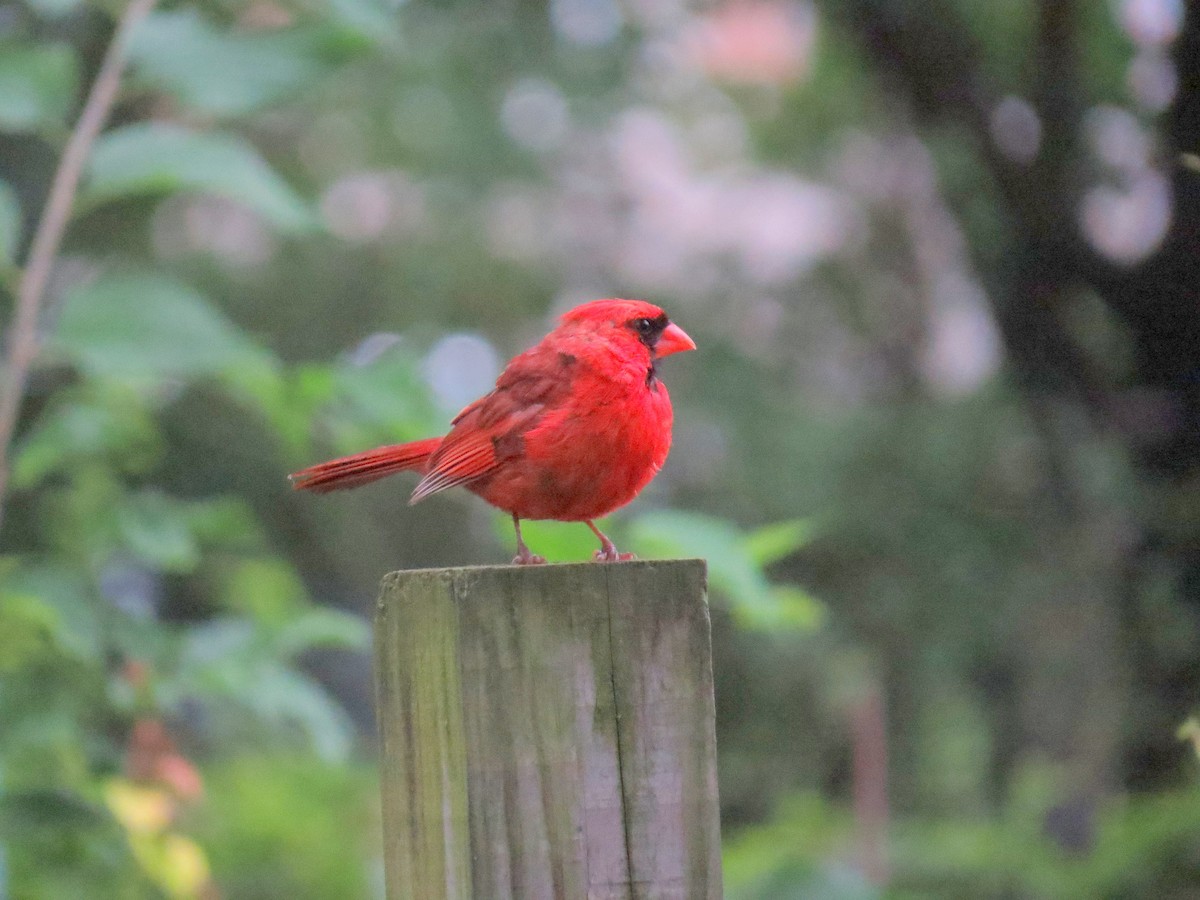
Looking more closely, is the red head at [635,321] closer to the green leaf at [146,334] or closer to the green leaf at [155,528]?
the green leaf at [146,334]

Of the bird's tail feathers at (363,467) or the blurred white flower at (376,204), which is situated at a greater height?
the blurred white flower at (376,204)

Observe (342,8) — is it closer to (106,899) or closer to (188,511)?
(188,511)

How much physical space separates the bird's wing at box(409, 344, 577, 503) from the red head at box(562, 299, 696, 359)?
98 mm

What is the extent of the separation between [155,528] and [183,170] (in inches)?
27.7

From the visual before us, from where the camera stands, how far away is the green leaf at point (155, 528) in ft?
8.23

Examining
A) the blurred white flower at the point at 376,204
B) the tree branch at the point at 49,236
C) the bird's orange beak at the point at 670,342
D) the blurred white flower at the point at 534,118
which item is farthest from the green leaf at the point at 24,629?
the blurred white flower at the point at 376,204

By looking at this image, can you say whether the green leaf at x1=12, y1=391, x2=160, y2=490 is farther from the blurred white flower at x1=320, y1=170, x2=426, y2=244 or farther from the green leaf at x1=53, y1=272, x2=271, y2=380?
the blurred white flower at x1=320, y1=170, x2=426, y2=244

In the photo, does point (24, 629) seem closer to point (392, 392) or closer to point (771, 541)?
point (392, 392)

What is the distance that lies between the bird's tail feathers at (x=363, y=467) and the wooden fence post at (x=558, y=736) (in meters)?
0.77

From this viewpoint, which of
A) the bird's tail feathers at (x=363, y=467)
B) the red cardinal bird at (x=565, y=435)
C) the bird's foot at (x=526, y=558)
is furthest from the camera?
the bird's tail feathers at (x=363, y=467)

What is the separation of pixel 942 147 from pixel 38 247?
11.9 feet

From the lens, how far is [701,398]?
640cm

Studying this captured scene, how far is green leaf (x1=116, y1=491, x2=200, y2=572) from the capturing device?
2510 mm

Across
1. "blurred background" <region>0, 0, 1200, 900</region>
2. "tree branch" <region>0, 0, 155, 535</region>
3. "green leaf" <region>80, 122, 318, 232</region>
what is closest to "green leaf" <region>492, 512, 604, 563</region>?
"blurred background" <region>0, 0, 1200, 900</region>
